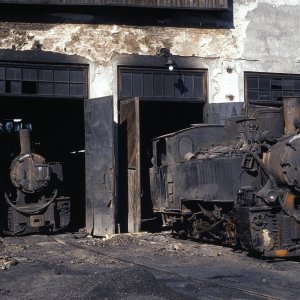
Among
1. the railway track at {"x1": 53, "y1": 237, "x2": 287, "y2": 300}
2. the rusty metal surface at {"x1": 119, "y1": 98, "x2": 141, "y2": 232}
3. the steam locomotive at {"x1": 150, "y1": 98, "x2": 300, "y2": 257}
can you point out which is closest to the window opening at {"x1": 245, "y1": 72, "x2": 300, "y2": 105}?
the rusty metal surface at {"x1": 119, "y1": 98, "x2": 141, "y2": 232}

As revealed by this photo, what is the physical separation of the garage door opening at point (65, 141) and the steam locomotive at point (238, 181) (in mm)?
6134

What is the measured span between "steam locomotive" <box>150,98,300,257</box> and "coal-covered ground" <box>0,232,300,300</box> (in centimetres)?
38

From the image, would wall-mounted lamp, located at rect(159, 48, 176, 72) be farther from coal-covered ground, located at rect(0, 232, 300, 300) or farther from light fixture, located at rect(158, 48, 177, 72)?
coal-covered ground, located at rect(0, 232, 300, 300)

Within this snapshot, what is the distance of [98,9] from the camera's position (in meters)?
17.6

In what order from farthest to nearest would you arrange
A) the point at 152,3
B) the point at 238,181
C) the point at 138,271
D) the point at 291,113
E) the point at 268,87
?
the point at 268,87
the point at 152,3
the point at 238,181
the point at 291,113
the point at 138,271

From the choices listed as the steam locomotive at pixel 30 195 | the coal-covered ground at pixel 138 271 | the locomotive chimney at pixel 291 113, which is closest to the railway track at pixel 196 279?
the coal-covered ground at pixel 138 271

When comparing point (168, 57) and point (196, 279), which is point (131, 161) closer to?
point (168, 57)

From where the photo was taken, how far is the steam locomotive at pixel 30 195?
17203mm

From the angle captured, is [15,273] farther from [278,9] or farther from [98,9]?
[278,9]

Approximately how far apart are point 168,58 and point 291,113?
6.46m

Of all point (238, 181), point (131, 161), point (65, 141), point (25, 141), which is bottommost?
point (238, 181)

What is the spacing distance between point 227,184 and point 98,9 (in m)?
7.05

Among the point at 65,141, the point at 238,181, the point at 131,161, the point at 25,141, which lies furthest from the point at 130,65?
the point at 238,181

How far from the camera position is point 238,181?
40.3 feet
